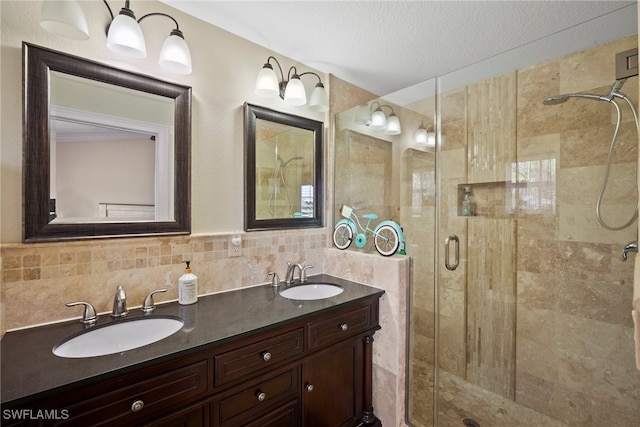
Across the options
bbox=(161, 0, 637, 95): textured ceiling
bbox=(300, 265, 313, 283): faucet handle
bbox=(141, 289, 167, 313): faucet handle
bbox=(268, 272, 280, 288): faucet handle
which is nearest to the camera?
bbox=(141, 289, 167, 313): faucet handle

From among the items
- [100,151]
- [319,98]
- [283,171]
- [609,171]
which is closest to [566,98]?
[609,171]

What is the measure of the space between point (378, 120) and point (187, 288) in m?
1.79

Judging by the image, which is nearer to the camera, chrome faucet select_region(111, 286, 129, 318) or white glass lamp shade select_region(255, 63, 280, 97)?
chrome faucet select_region(111, 286, 129, 318)

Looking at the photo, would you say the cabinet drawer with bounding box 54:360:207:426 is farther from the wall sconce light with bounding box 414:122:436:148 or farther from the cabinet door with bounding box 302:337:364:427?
the wall sconce light with bounding box 414:122:436:148

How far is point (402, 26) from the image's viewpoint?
1.64m

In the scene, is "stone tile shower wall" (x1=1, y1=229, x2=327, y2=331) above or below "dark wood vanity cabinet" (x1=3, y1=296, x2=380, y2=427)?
above

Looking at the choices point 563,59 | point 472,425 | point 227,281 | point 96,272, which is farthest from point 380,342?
point 563,59

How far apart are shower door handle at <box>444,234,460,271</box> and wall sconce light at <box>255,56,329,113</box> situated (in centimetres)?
129

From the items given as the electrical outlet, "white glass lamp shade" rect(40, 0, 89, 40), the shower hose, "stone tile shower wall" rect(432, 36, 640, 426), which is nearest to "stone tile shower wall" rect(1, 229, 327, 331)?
the electrical outlet

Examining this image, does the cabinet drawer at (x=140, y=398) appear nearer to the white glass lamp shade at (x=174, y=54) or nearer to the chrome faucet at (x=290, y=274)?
the chrome faucet at (x=290, y=274)

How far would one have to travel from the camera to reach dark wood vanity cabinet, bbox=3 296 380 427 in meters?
0.87

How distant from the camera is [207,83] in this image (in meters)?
1.62

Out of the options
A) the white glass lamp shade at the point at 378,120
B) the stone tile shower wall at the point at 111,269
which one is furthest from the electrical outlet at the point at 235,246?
the white glass lamp shade at the point at 378,120

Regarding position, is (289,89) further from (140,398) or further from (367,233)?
(140,398)
